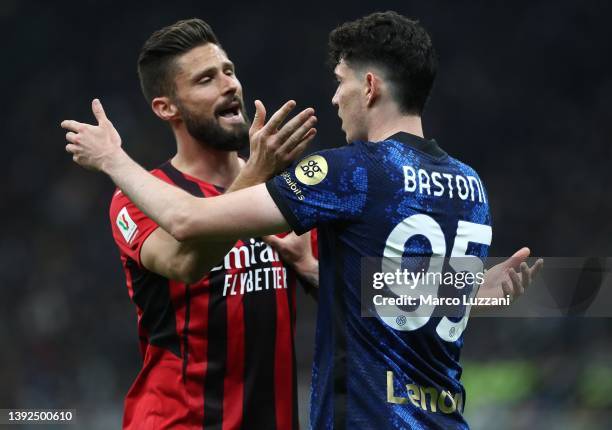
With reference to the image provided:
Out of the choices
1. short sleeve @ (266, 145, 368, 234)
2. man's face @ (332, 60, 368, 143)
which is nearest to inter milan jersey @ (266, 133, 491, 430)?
short sleeve @ (266, 145, 368, 234)

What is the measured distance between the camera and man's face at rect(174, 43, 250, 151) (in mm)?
4047

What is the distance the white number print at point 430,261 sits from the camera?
303 cm

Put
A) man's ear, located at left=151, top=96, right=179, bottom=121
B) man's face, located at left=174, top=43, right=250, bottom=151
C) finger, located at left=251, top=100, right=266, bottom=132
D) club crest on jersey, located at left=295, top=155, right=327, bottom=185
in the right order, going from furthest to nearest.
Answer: man's ear, located at left=151, top=96, right=179, bottom=121 → man's face, located at left=174, top=43, right=250, bottom=151 → finger, located at left=251, top=100, right=266, bottom=132 → club crest on jersey, located at left=295, top=155, right=327, bottom=185

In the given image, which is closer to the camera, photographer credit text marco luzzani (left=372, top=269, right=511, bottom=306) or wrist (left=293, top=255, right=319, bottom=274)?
photographer credit text marco luzzani (left=372, top=269, right=511, bottom=306)

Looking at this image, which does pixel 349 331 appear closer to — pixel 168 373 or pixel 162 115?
pixel 168 373

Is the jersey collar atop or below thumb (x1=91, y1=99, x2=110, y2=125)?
below

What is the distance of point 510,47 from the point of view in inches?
479

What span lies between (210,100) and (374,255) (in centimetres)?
134

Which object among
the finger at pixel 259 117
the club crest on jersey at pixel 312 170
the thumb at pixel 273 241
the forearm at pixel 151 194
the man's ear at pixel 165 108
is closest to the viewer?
the club crest on jersey at pixel 312 170

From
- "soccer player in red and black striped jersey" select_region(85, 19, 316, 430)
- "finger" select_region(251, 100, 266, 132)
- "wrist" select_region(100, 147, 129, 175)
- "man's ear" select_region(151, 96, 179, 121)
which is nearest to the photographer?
"finger" select_region(251, 100, 266, 132)

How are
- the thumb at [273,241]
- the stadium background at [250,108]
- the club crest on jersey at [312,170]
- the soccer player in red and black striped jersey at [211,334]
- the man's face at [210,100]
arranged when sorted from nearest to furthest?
the club crest on jersey at [312,170], the soccer player in red and black striped jersey at [211,334], the thumb at [273,241], the man's face at [210,100], the stadium background at [250,108]

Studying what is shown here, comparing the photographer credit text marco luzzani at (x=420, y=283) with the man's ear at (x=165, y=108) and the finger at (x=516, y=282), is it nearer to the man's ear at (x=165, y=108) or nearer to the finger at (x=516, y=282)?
the finger at (x=516, y=282)

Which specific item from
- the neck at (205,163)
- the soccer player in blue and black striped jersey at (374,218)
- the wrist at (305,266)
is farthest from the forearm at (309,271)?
the soccer player in blue and black striped jersey at (374,218)

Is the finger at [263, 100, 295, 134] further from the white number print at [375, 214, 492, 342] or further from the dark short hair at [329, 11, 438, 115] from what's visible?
the white number print at [375, 214, 492, 342]
